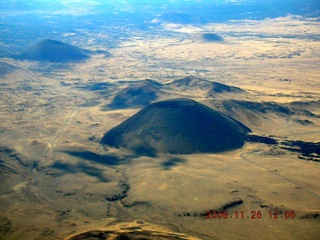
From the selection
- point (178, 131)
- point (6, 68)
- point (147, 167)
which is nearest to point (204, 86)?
point (178, 131)

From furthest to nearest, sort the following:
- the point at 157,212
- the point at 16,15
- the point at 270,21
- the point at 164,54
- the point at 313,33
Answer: the point at 16,15 → the point at 270,21 → the point at 313,33 → the point at 164,54 → the point at 157,212

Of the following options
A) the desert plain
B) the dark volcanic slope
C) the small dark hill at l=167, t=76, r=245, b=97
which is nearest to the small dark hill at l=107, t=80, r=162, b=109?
the desert plain

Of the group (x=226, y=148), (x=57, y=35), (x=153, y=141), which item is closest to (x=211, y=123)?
(x=226, y=148)

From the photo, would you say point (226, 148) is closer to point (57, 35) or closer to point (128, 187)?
point (128, 187)
